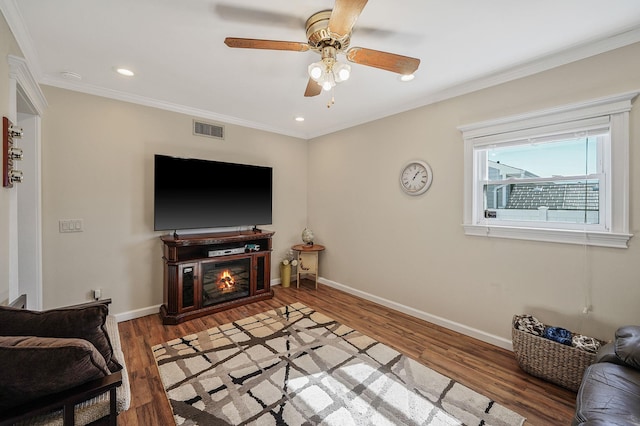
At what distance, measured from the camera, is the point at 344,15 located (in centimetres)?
132

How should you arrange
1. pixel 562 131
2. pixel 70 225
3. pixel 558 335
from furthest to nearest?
pixel 70 225 < pixel 562 131 < pixel 558 335

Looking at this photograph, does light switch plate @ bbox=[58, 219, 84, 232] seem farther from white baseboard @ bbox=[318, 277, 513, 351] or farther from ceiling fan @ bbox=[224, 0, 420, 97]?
white baseboard @ bbox=[318, 277, 513, 351]

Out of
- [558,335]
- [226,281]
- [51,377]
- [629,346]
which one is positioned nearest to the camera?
[51,377]

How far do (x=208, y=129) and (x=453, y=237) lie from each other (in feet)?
10.9

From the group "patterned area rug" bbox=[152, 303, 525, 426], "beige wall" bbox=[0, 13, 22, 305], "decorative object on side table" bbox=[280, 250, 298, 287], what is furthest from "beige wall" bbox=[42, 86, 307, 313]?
"decorative object on side table" bbox=[280, 250, 298, 287]

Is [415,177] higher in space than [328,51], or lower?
lower

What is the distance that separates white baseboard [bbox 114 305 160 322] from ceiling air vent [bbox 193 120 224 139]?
2.24m

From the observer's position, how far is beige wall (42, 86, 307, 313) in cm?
260

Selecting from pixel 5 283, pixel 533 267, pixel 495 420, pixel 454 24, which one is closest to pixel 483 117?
pixel 454 24

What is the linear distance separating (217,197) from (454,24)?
2992 millimetres

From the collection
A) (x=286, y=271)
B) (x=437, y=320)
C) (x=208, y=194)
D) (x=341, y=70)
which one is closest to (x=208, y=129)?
(x=208, y=194)

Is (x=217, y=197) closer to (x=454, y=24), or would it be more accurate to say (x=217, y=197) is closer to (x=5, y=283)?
(x=5, y=283)

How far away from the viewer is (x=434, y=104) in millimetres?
2914

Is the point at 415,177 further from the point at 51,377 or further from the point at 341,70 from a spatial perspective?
the point at 51,377
